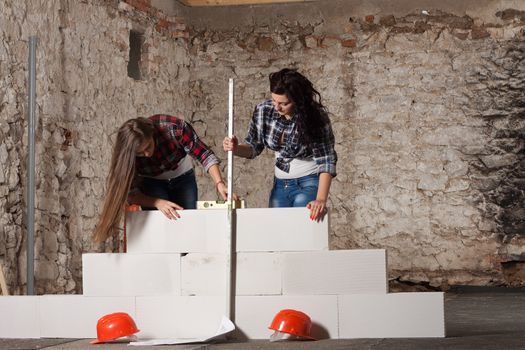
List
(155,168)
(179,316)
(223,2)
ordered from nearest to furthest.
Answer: (179,316) → (155,168) → (223,2)

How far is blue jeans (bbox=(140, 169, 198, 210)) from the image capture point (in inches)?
183

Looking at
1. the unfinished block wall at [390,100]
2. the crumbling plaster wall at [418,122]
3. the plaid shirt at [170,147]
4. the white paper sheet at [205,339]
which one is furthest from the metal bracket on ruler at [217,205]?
the crumbling plaster wall at [418,122]

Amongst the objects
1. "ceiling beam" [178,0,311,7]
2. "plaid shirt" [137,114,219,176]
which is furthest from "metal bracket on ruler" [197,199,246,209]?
"ceiling beam" [178,0,311,7]

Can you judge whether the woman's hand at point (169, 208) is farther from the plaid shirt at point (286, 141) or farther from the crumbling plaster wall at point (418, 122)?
the crumbling plaster wall at point (418, 122)

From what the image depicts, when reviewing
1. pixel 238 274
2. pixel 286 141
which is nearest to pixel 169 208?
pixel 238 274

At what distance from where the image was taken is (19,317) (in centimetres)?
454

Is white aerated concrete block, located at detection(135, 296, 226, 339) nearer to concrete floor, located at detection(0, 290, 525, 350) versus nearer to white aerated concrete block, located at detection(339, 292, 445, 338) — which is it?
concrete floor, located at detection(0, 290, 525, 350)

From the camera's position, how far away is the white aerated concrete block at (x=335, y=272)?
421cm

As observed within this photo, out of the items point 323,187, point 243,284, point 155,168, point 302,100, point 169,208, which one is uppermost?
point 302,100

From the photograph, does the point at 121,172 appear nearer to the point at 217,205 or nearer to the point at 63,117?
the point at 217,205

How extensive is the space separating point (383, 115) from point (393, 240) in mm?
1060

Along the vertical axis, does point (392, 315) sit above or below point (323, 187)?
below

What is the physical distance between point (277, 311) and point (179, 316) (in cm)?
47

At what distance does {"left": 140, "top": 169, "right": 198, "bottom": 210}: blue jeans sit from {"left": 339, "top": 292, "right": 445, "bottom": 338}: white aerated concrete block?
3.30 feet
